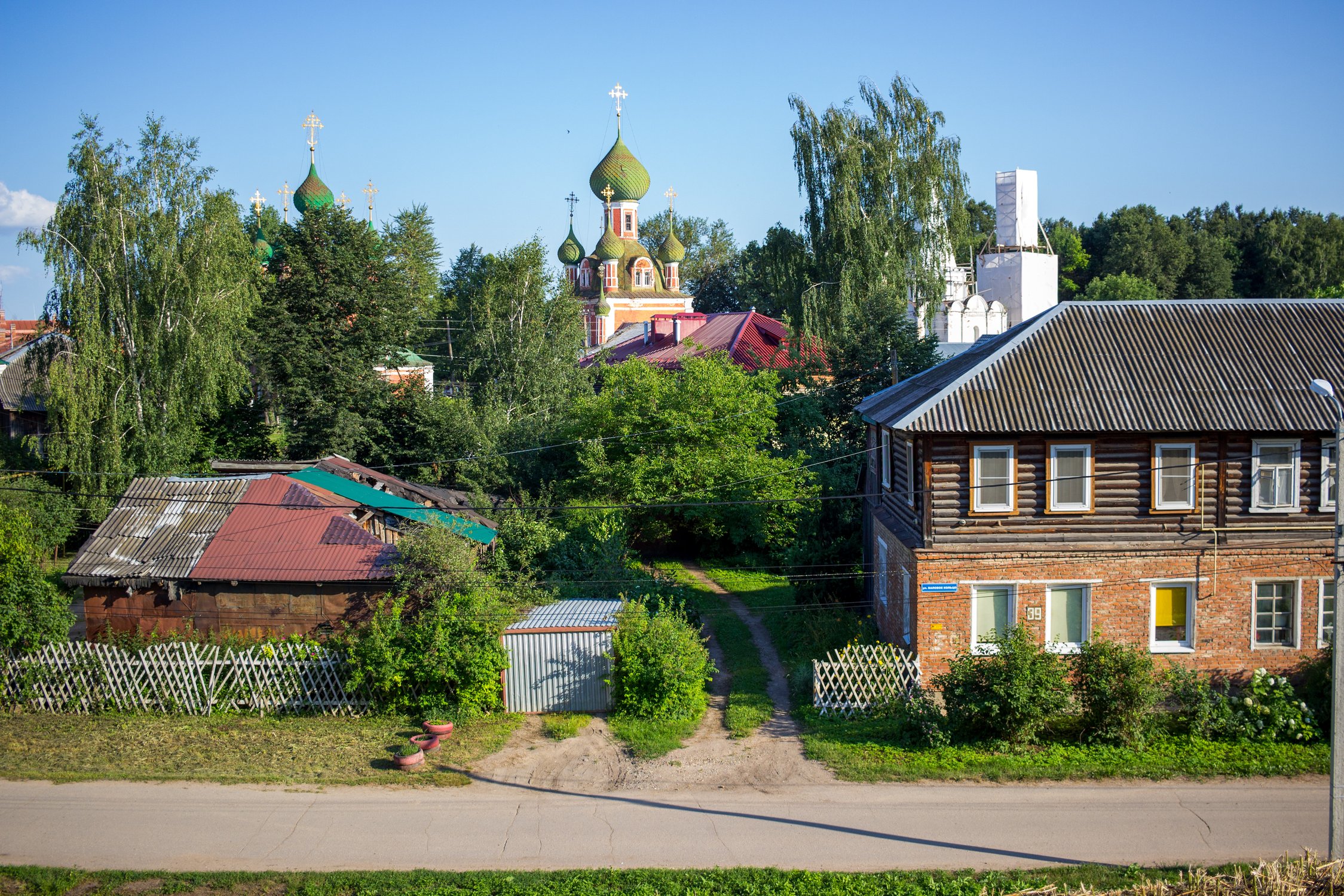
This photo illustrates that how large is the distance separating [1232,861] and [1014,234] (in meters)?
38.9

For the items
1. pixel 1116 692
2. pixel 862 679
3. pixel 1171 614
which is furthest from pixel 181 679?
pixel 1171 614

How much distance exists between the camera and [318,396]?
33.7m

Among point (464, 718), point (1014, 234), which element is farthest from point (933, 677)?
point (1014, 234)

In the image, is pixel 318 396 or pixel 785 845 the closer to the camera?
pixel 785 845

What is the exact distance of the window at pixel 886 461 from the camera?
21219 millimetres

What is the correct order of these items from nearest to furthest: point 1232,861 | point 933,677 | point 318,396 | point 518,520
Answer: point 1232,861
point 933,677
point 518,520
point 318,396

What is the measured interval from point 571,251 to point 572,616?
57.8 m

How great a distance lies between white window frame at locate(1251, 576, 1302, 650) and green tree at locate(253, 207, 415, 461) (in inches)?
1061

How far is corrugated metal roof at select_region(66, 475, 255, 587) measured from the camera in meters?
20.5

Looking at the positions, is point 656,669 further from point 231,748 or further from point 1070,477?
point 1070,477

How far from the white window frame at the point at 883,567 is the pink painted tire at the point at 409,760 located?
33.0 ft

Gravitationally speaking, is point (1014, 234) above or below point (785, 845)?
above

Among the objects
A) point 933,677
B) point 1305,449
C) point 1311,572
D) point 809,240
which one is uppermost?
point 809,240

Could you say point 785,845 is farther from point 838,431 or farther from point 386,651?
point 838,431
